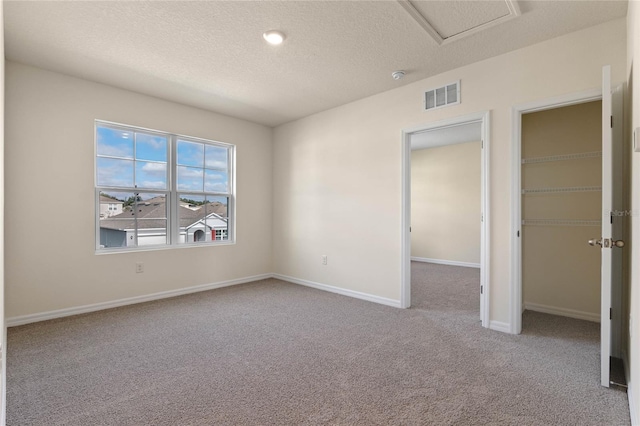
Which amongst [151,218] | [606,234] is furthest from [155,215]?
[606,234]

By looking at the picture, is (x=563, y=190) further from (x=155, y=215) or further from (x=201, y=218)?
(x=155, y=215)

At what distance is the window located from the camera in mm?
3770

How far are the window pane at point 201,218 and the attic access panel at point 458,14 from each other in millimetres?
3572

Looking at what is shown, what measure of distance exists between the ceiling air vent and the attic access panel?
2.32 feet

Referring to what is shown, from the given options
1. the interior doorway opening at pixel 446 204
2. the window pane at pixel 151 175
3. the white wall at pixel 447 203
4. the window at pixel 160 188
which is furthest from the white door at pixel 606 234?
the white wall at pixel 447 203

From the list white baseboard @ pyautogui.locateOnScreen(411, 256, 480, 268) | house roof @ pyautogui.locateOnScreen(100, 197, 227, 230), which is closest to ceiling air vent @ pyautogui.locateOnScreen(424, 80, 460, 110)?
house roof @ pyautogui.locateOnScreen(100, 197, 227, 230)

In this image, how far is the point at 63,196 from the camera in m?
3.39

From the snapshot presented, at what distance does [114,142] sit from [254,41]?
7.51ft

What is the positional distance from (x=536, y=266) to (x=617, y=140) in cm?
182

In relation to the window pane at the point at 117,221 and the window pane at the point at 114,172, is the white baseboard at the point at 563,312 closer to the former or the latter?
the window pane at the point at 117,221

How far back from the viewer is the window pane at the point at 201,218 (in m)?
4.43

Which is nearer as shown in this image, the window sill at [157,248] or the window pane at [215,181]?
the window sill at [157,248]

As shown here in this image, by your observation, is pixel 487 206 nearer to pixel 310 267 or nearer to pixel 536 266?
pixel 536 266

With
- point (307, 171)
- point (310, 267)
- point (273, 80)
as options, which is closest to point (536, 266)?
point (310, 267)
